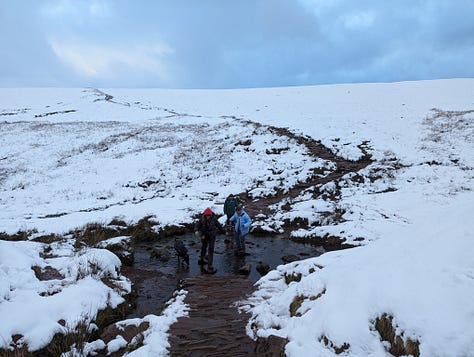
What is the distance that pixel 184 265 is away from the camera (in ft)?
36.8

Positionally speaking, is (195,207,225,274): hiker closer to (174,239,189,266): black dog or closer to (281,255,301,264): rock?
(174,239,189,266): black dog

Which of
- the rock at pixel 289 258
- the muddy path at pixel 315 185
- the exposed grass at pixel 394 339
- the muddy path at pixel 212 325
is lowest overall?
the muddy path at pixel 212 325

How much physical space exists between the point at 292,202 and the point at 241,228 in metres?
5.97

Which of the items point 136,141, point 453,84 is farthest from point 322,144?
point 453,84

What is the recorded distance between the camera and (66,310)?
6820 millimetres

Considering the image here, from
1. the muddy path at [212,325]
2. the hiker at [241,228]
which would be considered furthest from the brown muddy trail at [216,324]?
the hiker at [241,228]

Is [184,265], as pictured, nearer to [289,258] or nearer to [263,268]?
[263,268]

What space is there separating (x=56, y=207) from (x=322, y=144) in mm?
19553


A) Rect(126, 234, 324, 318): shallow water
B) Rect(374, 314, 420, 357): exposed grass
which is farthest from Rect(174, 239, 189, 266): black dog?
Rect(374, 314, 420, 357): exposed grass

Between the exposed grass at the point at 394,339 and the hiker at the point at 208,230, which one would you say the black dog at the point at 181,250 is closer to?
the hiker at the point at 208,230

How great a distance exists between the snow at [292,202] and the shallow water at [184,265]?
717 millimetres

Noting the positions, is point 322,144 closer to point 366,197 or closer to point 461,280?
point 366,197

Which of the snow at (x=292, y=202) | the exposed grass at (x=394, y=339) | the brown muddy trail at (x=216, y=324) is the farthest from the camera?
the brown muddy trail at (x=216, y=324)

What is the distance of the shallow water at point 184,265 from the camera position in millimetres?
9039
